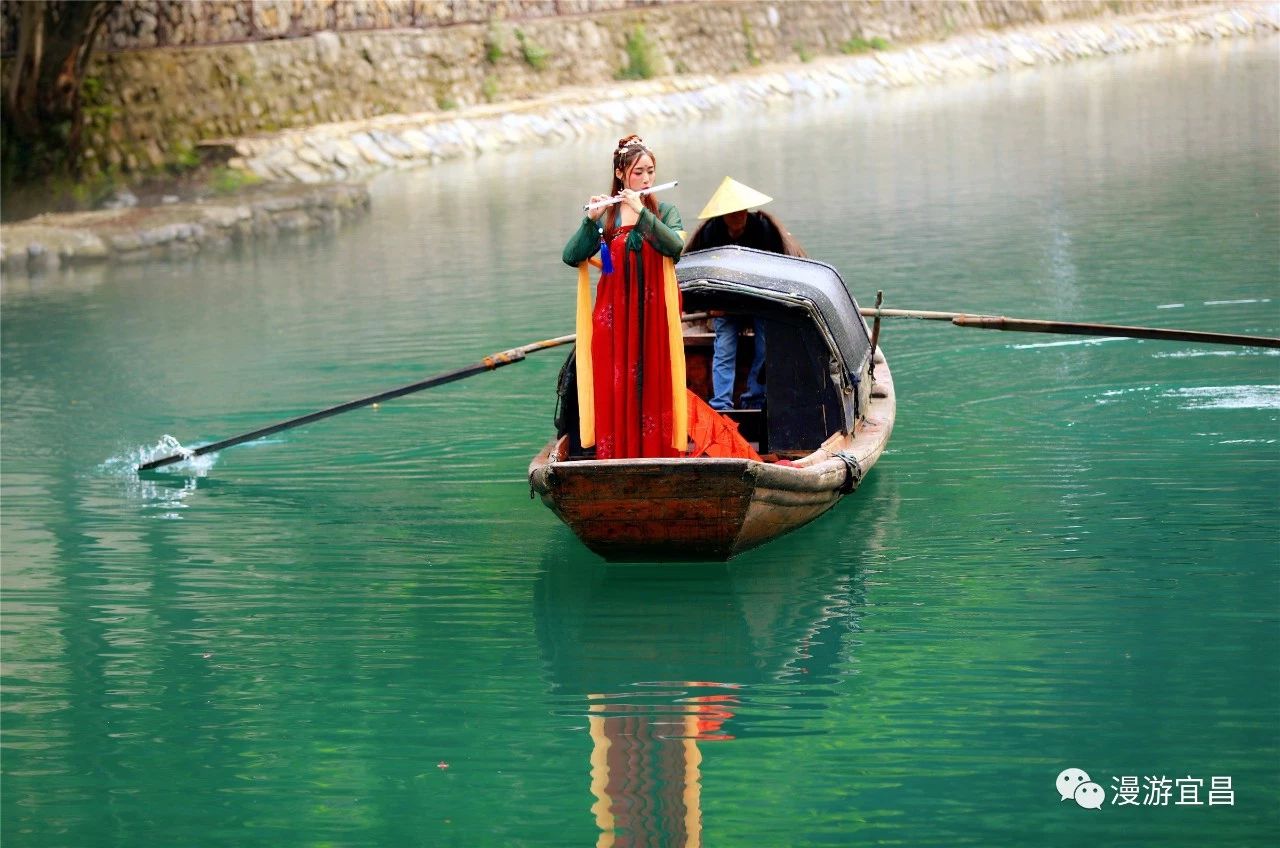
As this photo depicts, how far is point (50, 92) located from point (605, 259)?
18578 millimetres

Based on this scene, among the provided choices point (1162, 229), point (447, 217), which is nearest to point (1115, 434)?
point (1162, 229)

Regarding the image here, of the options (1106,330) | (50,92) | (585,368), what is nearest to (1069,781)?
(585,368)

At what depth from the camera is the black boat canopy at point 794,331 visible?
9789mm

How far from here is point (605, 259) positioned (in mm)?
8422

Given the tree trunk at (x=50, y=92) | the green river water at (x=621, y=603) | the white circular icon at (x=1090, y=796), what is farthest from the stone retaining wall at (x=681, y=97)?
the white circular icon at (x=1090, y=796)

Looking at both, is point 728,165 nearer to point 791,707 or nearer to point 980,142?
point 980,142

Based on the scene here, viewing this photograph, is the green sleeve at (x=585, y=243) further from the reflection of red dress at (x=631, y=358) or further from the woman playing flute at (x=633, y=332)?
the reflection of red dress at (x=631, y=358)

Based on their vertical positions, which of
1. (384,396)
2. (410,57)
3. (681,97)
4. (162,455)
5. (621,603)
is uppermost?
(410,57)

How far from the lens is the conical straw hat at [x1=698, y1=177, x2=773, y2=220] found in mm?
10484

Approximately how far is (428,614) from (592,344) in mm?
1711

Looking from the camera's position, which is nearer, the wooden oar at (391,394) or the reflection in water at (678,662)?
the reflection in water at (678,662)

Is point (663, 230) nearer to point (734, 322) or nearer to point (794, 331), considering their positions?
point (794, 331)

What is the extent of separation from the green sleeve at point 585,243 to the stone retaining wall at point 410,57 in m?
18.5

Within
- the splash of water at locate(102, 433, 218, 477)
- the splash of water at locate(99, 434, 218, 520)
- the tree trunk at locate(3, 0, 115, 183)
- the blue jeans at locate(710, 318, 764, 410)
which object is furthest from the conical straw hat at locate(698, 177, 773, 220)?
the tree trunk at locate(3, 0, 115, 183)
